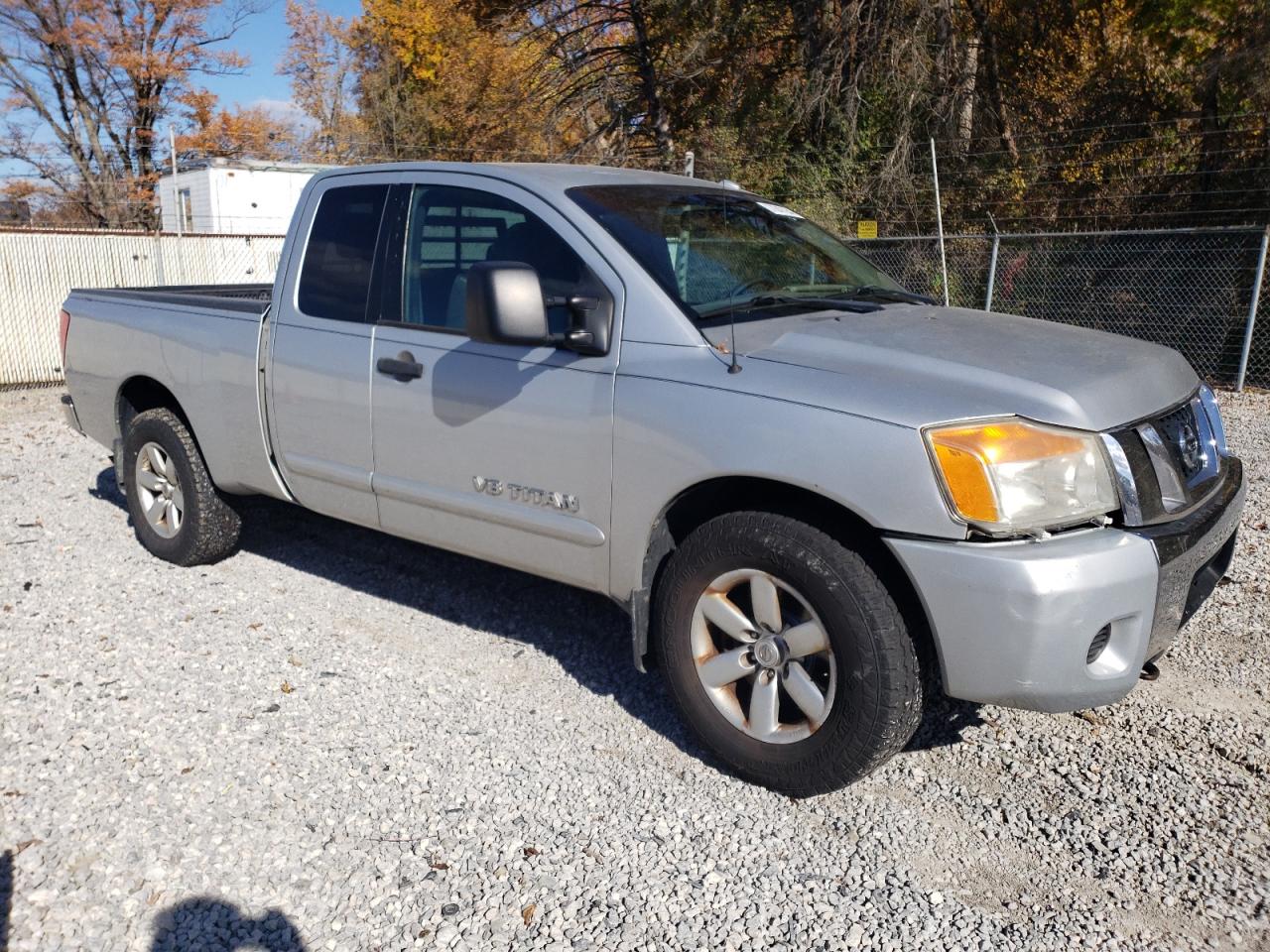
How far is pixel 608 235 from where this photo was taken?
369 centimetres

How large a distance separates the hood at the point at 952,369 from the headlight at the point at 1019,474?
1.8 inches

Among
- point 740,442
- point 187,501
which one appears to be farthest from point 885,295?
point 187,501

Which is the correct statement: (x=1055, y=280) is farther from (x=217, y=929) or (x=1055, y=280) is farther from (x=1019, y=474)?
(x=217, y=929)

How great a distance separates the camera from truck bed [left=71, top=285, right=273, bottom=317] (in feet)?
16.1

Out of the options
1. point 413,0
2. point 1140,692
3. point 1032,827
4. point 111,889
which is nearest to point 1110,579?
point 1032,827

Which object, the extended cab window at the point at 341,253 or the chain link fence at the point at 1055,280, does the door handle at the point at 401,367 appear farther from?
the chain link fence at the point at 1055,280

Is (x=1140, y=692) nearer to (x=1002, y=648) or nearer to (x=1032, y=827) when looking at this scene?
(x=1032, y=827)

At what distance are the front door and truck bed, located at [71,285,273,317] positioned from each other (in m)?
0.98

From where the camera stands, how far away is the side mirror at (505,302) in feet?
11.3

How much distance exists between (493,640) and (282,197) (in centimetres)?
2621

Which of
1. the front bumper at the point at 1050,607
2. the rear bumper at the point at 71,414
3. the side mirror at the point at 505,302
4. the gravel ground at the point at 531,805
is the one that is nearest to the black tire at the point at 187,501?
the gravel ground at the point at 531,805

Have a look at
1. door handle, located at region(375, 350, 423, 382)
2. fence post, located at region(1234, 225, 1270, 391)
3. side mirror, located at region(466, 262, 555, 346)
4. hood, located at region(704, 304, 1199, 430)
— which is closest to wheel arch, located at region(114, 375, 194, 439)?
door handle, located at region(375, 350, 423, 382)

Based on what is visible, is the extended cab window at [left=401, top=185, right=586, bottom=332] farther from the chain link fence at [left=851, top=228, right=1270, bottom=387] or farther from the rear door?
the chain link fence at [left=851, top=228, right=1270, bottom=387]

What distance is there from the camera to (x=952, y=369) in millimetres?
3131
